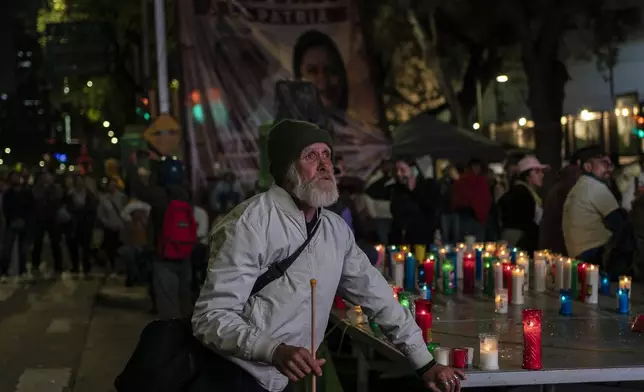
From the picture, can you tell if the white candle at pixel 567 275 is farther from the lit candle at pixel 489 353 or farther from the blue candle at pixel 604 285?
the lit candle at pixel 489 353

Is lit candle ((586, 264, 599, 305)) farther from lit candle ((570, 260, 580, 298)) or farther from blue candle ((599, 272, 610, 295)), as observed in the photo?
blue candle ((599, 272, 610, 295))

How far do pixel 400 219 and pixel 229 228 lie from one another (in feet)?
31.0

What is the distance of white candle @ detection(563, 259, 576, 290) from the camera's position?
7.48 metres

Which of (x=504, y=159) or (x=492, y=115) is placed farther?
(x=492, y=115)

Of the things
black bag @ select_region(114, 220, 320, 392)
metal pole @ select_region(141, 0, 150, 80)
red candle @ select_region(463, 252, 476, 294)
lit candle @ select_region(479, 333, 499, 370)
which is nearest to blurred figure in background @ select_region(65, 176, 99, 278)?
metal pole @ select_region(141, 0, 150, 80)

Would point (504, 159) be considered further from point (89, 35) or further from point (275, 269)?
point (275, 269)

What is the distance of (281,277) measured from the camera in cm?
375

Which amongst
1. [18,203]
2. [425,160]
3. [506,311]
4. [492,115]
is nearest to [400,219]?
[506,311]

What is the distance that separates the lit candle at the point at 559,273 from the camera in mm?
7611

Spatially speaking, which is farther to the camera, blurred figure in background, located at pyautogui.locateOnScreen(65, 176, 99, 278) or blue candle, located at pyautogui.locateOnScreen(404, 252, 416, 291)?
blurred figure in background, located at pyautogui.locateOnScreen(65, 176, 99, 278)

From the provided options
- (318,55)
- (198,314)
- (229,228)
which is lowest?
(198,314)

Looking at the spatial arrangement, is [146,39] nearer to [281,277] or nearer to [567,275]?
[567,275]

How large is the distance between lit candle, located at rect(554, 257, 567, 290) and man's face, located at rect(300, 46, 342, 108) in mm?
8119

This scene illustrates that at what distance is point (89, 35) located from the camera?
20.3m
